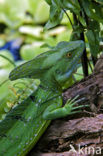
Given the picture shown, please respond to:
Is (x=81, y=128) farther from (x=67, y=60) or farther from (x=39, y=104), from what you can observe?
(x=67, y=60)

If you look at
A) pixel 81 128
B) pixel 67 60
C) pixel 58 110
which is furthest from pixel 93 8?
pixel 81 128

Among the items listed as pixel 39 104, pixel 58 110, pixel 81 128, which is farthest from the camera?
pixel 39 104

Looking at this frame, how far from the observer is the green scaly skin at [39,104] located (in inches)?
101

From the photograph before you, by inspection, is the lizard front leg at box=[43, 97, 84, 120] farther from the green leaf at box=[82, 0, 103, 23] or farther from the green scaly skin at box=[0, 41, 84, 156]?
the green leaf at box=[82, 0, 103, 23]

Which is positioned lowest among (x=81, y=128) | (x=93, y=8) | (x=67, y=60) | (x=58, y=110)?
(x=81, y=128)

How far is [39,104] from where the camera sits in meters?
2.65

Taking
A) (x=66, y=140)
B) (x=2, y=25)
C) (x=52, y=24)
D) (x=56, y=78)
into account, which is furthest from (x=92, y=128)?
(x=2, y=25)

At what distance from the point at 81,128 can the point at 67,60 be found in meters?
0.72

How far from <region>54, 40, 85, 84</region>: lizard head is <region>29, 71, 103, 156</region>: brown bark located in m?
0.21

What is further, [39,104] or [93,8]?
[39,104]

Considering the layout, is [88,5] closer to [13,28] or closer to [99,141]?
[99,141]

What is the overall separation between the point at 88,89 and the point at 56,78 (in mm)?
342

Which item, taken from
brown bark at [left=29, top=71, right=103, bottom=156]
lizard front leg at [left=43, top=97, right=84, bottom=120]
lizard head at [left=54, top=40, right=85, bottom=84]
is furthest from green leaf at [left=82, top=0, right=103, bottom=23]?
lizard front leg at [left=43, top=97, right=84, bottom=120]

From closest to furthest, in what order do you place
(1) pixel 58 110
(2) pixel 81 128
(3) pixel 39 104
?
(2) pixel 81 128 < (1) pixel 58 110 < (3) pixel 39 104
